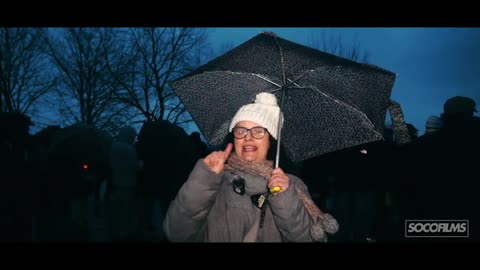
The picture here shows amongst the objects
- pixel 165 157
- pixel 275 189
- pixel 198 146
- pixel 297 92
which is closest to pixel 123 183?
pixel 165 157

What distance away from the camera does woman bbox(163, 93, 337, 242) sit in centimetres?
234

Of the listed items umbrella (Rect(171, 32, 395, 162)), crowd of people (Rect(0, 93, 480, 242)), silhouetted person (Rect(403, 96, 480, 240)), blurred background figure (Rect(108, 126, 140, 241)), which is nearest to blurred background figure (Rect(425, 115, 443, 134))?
crowd of people (Rect(0, 93, 480, 242))

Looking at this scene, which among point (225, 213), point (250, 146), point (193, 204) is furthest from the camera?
point (250, 146)

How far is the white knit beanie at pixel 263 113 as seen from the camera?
2.71 m

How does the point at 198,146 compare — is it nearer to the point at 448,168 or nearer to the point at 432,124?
the point at 432,124

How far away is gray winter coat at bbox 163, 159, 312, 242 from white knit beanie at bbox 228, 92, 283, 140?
0.34 m

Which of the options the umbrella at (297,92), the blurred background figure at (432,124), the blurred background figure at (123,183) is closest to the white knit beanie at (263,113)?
the umbrella at (297,92)

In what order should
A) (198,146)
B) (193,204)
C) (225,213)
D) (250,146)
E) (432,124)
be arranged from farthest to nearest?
(198,146)
(432,124)
(250,146)
(225,213)
(193,204)

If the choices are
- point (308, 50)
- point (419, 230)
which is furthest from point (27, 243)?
point (419, 230)

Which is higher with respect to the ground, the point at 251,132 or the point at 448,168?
the point at 251,132

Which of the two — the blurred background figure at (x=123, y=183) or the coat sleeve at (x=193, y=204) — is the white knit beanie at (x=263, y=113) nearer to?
the coat sleeve at (x=193, y=204)

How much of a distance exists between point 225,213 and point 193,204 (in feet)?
0.93

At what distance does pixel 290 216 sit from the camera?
236cm

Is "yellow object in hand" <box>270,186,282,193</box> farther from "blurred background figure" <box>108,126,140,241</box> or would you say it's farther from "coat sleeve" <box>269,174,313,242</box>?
"blurred background figure" <box>108,126,140,241</box>
